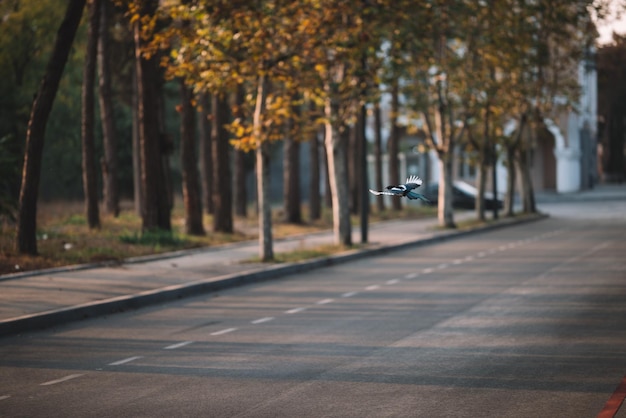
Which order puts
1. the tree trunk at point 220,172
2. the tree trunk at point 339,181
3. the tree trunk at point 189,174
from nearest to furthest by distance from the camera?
the tree trunk at point 339,181
the tree trunk at point 189,174
the tree trunk at point 220,172

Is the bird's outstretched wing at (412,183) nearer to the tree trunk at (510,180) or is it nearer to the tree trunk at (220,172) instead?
the tree trunk at (220,172)

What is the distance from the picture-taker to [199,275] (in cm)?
2092

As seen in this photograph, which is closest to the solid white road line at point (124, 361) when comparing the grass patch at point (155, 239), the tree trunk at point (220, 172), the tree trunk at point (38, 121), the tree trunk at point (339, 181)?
the tree trunk at point (38, 121)

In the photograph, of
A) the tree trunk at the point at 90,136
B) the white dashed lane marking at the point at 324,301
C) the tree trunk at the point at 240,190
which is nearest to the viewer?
the white dashed lane marking at the point at 324,301

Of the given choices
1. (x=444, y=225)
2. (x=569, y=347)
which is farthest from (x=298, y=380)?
(x=444, y=225)

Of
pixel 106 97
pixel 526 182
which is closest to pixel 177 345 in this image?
pixel 106 97

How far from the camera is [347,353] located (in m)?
12.3

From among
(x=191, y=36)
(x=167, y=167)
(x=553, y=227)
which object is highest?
(x=191, y=36)

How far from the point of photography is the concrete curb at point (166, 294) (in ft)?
48.9

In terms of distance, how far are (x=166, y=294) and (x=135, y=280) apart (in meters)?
1.82

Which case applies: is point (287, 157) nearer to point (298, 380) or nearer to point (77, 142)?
point (77, 142)

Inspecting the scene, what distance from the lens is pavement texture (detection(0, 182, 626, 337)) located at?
15.8 metres

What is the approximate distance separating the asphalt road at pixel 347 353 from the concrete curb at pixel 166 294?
0.31 metres

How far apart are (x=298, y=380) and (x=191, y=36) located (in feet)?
42.5
